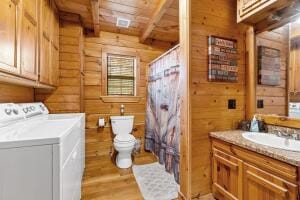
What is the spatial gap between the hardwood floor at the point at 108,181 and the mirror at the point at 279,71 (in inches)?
68.1

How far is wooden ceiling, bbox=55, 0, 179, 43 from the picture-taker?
2146 mm

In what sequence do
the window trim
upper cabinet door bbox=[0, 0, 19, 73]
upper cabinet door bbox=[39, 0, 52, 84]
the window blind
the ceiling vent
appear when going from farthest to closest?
the window blind → the window trim → the ceiling vent → upper cabinet door bbox=[39, 0, 52, 84] → upper cabinet door bbox=[0, 0, 19, 73]

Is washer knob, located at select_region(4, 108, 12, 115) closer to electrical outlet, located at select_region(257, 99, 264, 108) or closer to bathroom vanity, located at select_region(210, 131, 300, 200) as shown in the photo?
bathroom vanity, located at select_region(210, 131, 300, 200)

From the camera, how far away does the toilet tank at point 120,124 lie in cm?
295

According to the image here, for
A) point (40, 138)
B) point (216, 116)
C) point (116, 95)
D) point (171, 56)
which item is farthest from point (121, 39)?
point (40, 138)

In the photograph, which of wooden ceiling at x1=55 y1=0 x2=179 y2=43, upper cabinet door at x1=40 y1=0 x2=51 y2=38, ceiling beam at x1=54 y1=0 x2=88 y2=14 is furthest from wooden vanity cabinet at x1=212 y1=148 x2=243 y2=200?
ceiling beam at x1=54 y1=0 x2=88 y2=14

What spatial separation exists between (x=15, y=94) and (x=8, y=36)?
90cm

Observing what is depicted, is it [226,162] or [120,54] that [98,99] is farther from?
[226,162]

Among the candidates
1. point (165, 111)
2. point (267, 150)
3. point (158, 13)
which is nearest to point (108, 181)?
point (165, 111)

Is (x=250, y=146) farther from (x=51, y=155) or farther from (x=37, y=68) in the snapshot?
(x=37, y=68)

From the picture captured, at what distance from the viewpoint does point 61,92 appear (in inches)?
93.7

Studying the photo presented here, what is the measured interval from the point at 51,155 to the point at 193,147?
127 cm

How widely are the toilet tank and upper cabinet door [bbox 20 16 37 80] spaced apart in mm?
1590

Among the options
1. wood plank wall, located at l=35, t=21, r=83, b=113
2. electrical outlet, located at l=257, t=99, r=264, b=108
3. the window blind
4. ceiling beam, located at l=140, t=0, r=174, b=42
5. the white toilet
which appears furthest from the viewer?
the window blind
